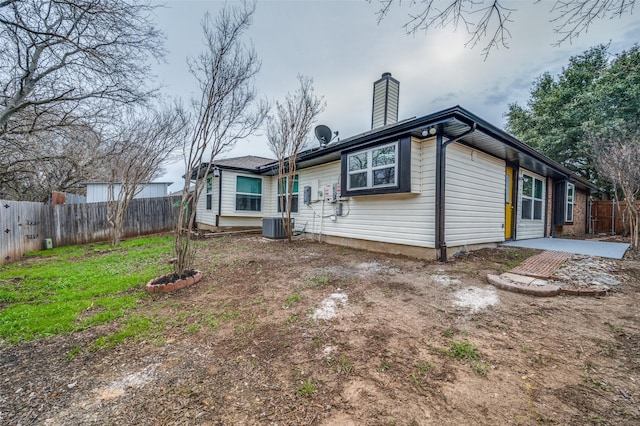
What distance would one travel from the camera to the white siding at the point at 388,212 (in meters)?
5.56

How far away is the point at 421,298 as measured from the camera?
11.1 feet

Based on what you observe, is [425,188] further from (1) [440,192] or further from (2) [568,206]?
(2) [568,206]

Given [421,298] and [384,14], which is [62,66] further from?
[421,298]

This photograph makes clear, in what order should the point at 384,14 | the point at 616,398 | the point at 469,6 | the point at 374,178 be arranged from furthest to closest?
the point at 374,178, the point at 384,14, the point at 469,6, the point at 616,398

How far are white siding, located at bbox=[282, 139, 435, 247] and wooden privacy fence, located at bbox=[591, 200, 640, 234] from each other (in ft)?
45.0

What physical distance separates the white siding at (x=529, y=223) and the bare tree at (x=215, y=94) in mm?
8614

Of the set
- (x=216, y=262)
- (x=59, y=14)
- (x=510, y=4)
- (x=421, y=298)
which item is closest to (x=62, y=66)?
(x=59, y=14)

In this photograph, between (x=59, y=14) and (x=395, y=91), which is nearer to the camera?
(x=59, y=14)

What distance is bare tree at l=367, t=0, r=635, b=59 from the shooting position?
2.23m

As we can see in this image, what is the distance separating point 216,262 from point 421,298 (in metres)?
4.13

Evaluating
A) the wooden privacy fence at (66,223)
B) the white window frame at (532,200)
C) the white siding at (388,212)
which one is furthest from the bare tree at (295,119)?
the white window frame at (532,200)

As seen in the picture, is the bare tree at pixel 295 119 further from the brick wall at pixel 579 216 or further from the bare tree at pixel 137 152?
the brick wall at pixel 579 216

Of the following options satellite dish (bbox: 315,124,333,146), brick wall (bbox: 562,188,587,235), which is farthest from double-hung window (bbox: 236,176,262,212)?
brick wall (bbox: 562,188,587,235)

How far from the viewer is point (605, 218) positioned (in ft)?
43.0
